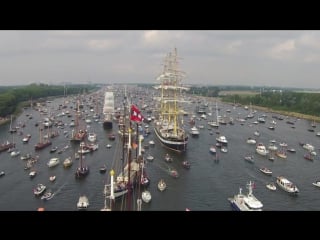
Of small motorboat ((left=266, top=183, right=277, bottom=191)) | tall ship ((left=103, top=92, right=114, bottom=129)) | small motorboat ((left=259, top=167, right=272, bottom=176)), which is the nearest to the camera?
small motorboat ((left=266, top=183, right=277, bottom=191))

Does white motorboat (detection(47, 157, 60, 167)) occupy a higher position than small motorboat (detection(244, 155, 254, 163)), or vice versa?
small motorboat (detection(244, 155, 254, 163))

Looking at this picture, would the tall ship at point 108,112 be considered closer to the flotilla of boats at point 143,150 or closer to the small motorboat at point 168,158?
the flotilla of boats at point 143,150

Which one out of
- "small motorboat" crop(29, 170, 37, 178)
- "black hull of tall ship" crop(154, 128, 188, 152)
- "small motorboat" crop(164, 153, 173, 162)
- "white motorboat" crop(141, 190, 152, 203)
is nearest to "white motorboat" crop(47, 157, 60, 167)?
"small motorboat" crop(29, 170, 37, 178)

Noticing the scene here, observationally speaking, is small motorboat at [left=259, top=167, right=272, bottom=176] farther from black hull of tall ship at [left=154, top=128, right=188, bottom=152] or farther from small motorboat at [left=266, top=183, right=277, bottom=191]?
black hull of tall ship at [left=154, top=128, right=188, bottom=152]

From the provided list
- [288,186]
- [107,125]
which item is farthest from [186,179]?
[107,125]

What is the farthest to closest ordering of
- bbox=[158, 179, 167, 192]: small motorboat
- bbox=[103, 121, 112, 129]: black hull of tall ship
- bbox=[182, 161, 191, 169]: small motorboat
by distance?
bbox=[103, 121, 112, 129]: black hull of tall ship → bbox=[182, 161, 191, 169]: small motorboat → bbox=[158, 179, 167, 192]: small motorboat

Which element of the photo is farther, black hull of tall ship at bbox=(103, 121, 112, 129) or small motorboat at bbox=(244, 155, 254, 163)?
black hull of tall ship at bbox=(103, 121, 112, 129)

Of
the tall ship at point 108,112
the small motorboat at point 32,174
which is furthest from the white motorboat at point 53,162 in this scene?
the tall ship at point 108,112
